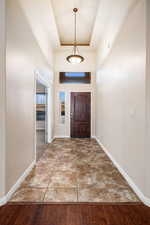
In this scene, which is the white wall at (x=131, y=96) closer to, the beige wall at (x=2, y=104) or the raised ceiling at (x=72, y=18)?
the raised ceiling at (x=72, y=18)

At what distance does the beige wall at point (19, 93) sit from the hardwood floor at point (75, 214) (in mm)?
383

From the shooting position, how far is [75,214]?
1.75 meters

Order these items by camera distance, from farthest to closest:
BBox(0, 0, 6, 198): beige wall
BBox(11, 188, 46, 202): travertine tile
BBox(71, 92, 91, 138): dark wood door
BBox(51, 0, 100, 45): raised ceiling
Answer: BBox(71, 92, 91, 138): dark wood door → BBox(51, 0, 100, 45): raised ceiling → BBox(11, 188, 46, 202): travertine tile → BBox(0, 0, 6, 198): beige wall

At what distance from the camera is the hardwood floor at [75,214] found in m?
1.63

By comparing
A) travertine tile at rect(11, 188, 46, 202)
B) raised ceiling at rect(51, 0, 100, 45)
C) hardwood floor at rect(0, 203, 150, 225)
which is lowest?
hardwood floor at rect(0, 203, 150, 225)

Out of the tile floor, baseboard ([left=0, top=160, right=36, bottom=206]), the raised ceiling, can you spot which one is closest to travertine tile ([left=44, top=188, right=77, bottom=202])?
the tile floor

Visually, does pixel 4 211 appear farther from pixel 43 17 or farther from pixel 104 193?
pixel 43 17

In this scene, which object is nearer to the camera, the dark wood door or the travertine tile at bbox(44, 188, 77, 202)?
the travertine tile at bbox(44, 188, 77, 202)

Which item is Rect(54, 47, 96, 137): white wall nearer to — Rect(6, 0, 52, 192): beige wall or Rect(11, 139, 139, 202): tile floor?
Rect(11, 139, 139, 202): tile floor

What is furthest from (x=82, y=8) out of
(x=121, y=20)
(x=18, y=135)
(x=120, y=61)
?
(x=18, y=135)

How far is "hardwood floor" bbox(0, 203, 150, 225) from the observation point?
5.36 ft

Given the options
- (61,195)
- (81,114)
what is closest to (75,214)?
(61,195)

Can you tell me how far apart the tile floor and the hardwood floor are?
0.40ft

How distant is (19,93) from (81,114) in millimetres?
4069
